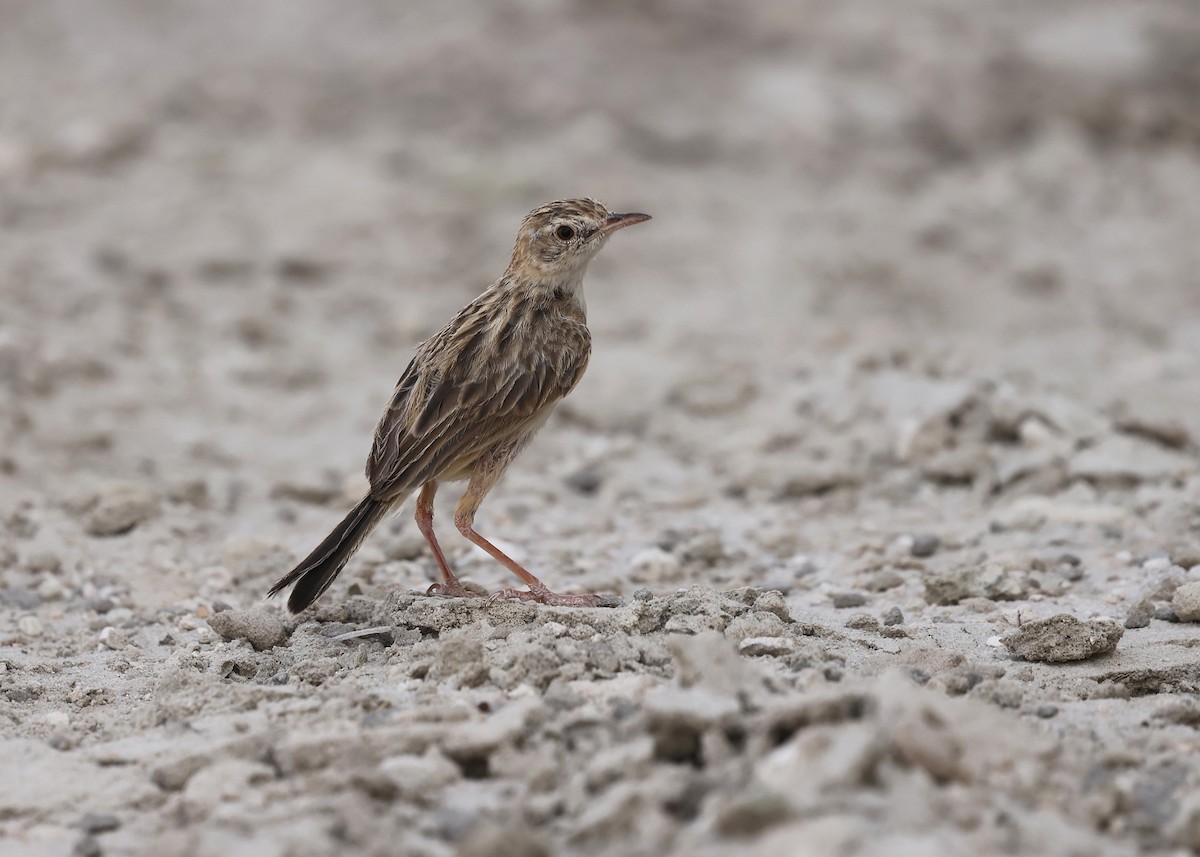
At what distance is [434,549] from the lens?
19.7 feet

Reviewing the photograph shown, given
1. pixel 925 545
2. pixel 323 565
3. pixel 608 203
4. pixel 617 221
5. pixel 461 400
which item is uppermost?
pixel 617 221

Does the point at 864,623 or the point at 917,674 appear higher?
the point at 917,674

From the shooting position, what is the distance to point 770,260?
1182 cm

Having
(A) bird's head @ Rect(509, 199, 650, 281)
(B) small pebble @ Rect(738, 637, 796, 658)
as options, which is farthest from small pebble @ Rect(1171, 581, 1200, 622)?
(A) bird's head @ Rect(509, 199, 650, 281)

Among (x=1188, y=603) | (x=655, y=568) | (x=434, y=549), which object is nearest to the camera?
(x=1188, y=603)

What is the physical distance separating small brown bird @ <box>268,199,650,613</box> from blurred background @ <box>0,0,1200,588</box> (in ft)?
5.97

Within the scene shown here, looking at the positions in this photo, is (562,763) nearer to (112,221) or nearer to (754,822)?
(754,822)

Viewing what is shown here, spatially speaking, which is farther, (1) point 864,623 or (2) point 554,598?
(2) point 554,598

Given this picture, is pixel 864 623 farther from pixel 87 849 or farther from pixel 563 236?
pixel 87 849

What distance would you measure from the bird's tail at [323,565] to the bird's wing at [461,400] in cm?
21

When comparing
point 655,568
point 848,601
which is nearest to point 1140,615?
point 848,601

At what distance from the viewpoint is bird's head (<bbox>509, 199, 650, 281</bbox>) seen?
643 cm

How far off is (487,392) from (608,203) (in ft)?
22.0

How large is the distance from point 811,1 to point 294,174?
19.9ft
